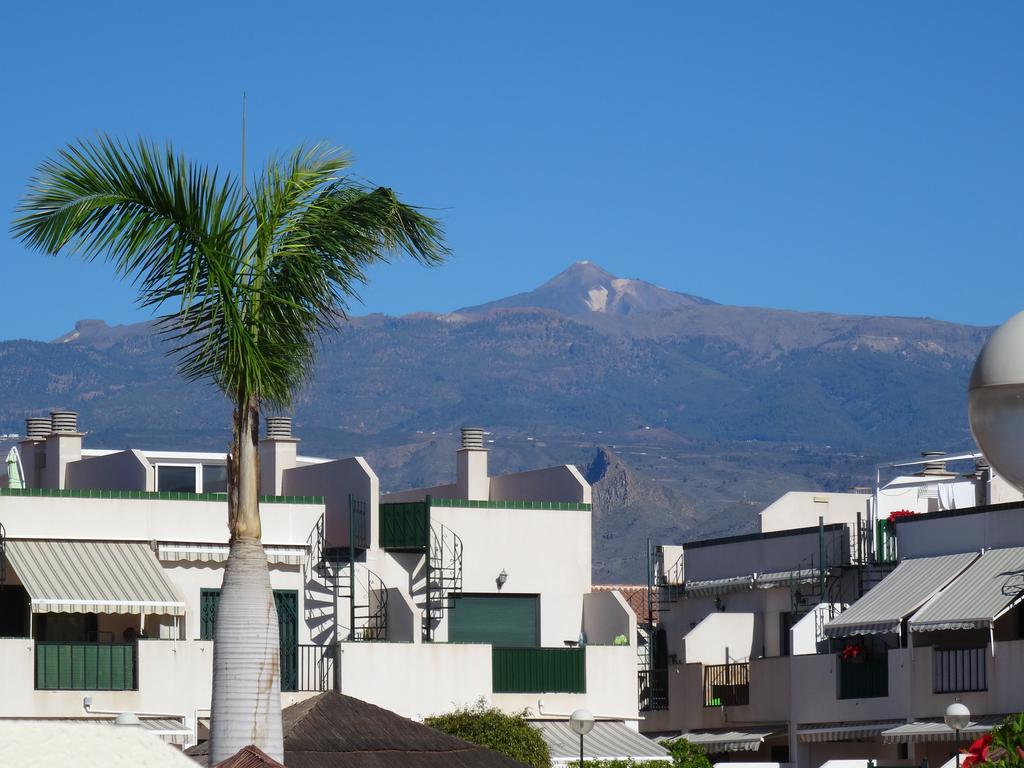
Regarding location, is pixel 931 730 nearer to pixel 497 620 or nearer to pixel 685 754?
pixel 685 754

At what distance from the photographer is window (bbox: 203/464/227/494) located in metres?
45.3

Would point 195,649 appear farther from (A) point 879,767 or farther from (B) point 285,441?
(A) point 879,767

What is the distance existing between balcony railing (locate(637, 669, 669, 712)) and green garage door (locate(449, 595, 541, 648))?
14.9ft

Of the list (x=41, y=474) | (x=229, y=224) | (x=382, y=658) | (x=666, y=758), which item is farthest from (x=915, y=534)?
(x=229, y=224)

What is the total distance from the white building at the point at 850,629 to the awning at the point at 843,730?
35 mm

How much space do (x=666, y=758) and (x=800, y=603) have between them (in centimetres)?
735

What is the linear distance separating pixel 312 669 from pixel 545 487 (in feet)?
26.0

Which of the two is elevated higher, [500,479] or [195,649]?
[500,479]

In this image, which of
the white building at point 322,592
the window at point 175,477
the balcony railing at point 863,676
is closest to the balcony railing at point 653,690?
the white building at point 322,592

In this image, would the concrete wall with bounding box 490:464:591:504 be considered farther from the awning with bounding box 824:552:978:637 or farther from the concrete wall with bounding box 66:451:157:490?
the concrete wall with bounding box 66:451:157:490

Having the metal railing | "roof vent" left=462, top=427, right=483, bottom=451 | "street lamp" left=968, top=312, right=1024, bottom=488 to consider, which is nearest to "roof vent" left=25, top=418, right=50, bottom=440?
"roof vent" left=462, top=427, right=483, bottom=451

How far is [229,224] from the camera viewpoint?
18156 mm

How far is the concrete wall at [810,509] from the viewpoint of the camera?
47.2 metres

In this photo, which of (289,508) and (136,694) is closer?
(136,694)
